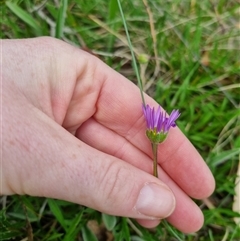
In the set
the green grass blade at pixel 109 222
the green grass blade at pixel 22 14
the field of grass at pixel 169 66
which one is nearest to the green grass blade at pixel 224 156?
the field of grass at pixel 169 66

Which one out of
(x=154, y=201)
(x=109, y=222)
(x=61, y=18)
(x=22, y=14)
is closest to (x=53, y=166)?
(x=154, y=201)

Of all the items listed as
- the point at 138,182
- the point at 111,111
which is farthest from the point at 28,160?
the point at 111,111

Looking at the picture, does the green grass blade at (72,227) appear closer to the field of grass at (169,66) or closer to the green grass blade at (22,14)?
the field of grass at (169,66)

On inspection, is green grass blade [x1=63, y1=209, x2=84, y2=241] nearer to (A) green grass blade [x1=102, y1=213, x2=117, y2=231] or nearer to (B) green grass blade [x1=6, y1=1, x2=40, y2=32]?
(A) green grass blade [x1=102, y1=213, x2=117, y2=231]

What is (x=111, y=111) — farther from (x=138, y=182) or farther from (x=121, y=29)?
(x=121, y=29)

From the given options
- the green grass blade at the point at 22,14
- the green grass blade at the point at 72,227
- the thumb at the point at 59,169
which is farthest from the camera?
the green grass blade at the point at 22,14

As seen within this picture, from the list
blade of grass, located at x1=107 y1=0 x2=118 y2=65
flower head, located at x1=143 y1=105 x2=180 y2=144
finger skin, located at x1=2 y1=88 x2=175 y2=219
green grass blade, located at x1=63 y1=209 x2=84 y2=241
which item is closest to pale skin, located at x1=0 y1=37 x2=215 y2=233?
finger skin, located at x1=2 y1=88 x2=175 y2=219
